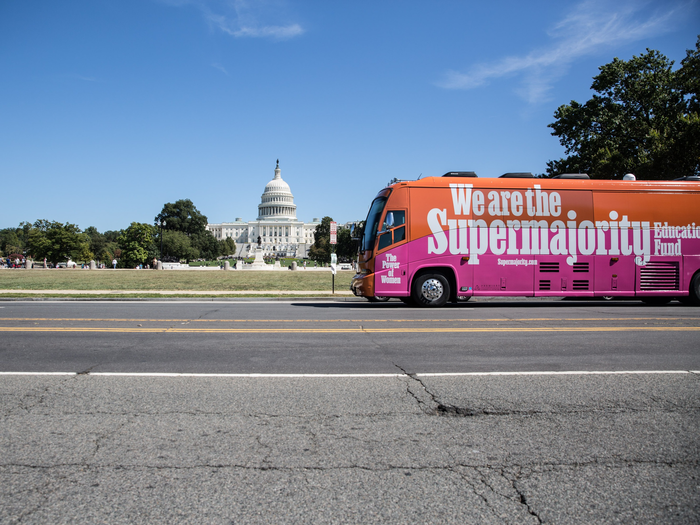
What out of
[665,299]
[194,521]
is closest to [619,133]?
[665,299]

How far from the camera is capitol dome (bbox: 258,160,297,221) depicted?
176 m

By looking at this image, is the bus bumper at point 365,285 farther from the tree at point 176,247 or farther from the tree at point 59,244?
the tree at point 59,244

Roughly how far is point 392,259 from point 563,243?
5082 mm

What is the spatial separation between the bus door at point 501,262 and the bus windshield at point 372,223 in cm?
277

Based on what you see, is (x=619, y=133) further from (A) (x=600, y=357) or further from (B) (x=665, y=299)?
(A) (x=600, y=357)

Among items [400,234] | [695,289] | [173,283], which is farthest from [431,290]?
[173,283]

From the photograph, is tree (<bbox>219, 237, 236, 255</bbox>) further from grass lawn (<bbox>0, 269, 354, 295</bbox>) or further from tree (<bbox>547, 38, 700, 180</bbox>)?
tree (<bbox>547, 38, 700, 180</bbox>)

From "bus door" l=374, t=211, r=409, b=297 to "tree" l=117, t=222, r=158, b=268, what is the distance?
272 ft

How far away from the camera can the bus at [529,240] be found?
Answer: 14.1m

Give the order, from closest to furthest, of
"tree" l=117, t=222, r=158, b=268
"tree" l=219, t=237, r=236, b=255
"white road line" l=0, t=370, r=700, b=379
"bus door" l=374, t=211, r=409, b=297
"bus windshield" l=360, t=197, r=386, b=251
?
"white road line" l=0, t=370, r=700, b=379, "bus door" l=374, t=211, r=409, b=297, "bus windshield" l=360, t=197, r=386, b=251, "tree" l=117, t=222, r=158, b=268, "tree" l=219, t=237, r=236, b=255

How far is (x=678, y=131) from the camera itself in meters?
27.2

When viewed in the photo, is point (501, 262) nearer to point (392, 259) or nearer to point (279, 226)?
point (392, 259)

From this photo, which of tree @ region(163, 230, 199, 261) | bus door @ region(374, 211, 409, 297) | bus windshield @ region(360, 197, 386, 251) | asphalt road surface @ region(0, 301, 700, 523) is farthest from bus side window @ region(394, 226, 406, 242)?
tree @ region(163, 230, 199, 261)

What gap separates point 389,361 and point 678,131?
2888 centimetres
